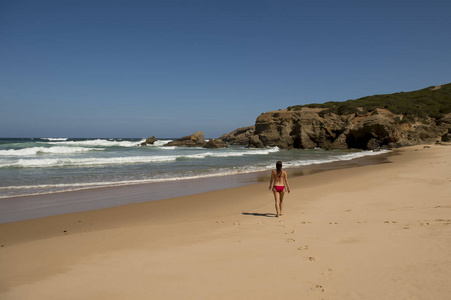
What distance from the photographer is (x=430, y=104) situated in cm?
5522

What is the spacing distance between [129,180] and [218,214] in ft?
26.7

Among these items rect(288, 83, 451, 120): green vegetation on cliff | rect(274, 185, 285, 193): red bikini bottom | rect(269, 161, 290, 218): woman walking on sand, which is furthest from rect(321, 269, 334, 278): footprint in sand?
rect(288, 83, 451, 120): green vegetation on cliff

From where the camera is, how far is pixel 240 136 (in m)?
79.8

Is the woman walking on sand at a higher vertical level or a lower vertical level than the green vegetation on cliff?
lower

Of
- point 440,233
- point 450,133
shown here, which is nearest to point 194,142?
point 450,133

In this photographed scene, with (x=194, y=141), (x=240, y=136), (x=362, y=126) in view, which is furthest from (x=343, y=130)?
(x=240, y=136)

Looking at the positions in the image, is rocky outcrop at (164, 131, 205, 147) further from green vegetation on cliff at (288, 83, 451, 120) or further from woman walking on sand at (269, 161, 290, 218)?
woman walking on sand at (269, 161, 290, 218)

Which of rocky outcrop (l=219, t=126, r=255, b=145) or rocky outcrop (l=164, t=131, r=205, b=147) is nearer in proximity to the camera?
rocky outcrop (l=164, t=131, r=205, b=147)

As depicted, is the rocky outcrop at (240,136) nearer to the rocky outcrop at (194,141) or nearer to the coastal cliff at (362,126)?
the rocky outcrop at (194,141)

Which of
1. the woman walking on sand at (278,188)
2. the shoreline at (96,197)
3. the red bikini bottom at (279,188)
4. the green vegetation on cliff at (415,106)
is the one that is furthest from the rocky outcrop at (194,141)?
the red bikini bottom at (279,188)

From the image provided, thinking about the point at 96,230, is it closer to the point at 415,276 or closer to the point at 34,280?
the point at 34,280

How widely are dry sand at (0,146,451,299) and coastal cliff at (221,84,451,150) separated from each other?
3721 centimetres

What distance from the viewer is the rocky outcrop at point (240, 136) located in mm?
78019

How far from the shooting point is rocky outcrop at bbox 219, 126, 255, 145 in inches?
3072
